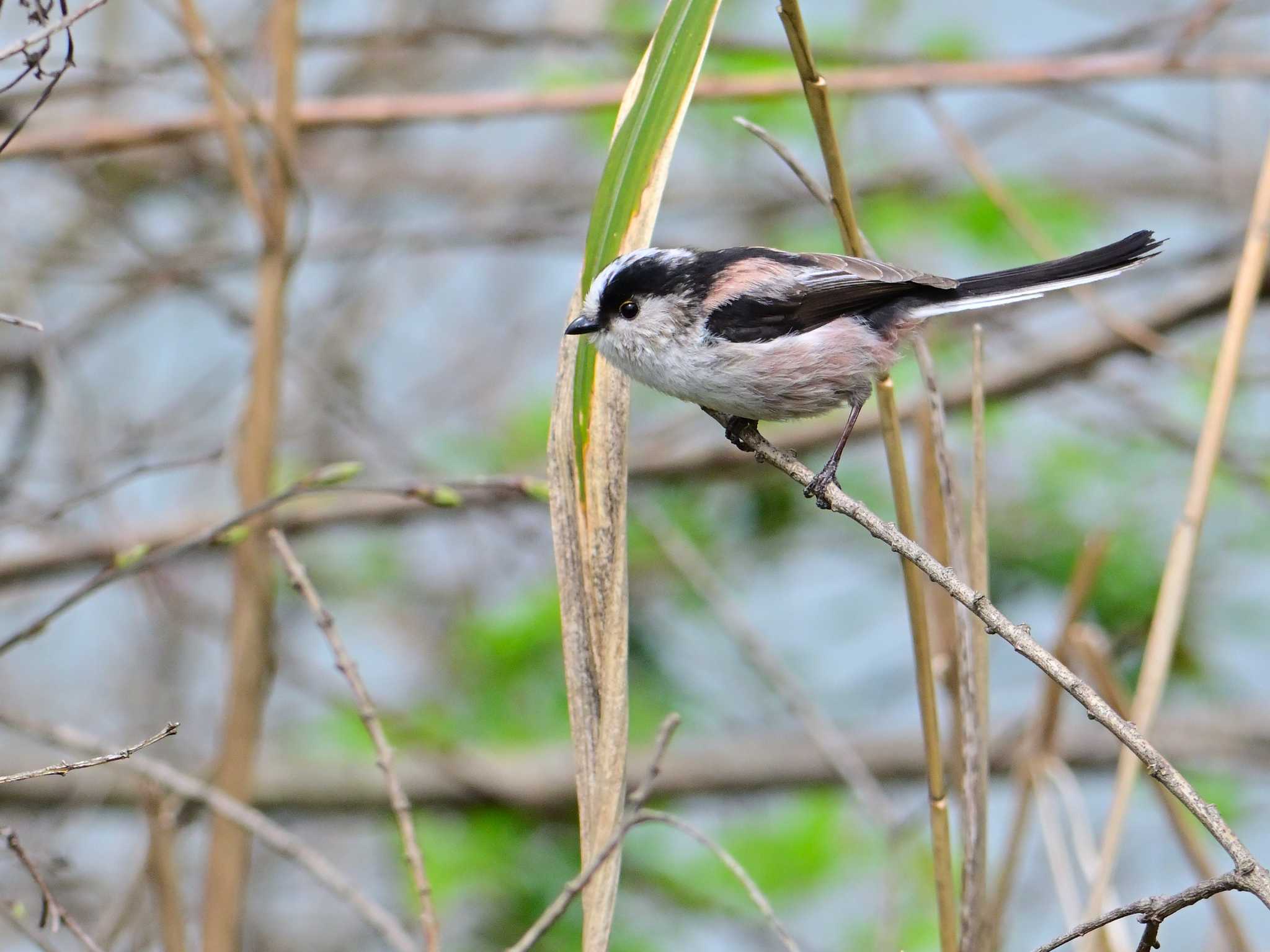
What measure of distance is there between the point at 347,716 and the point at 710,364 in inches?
99.5

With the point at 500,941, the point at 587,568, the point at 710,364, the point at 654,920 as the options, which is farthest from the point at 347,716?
the point at 587,568

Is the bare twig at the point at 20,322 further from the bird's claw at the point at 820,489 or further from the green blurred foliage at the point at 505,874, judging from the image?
the green blurred foliage at the point at 505,874

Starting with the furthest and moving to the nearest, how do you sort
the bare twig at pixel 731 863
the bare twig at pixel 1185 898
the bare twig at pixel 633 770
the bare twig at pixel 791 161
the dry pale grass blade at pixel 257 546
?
1. the bare twig at pixel 633 770
2. the dry pale grass blade at pixel 257 546
3. the bare twig at pixel 791 161
4. the bare twig at pixel 731 863
5. the bare twig at pixel 1185 898

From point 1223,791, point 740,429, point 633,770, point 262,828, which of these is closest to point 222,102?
point 740,429

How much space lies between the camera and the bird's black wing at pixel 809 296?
87.5 inches

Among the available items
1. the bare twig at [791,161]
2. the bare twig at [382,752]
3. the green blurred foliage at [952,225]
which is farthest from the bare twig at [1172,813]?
the green blurred foliage at [952,225]

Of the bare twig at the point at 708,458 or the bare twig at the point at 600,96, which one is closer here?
the bare twig at the point at 600,96

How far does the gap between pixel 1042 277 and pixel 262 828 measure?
152 cm

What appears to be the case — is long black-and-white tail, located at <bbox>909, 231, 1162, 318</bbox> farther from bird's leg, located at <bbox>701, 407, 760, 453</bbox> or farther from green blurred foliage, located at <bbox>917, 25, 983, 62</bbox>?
green blurred foliage, located at <bbox>917, 25, 983, 62</bbox>

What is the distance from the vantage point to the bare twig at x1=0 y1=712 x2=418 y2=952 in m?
1.81

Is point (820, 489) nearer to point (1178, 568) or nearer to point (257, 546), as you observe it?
point (1178, 568)

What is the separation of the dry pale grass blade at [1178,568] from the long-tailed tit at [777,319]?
11.6 inches

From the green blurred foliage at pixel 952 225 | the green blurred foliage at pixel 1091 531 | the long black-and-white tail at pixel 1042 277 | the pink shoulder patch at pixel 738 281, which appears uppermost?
the green blurred foliage at pixel 952 225

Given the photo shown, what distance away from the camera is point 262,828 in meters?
1.91
